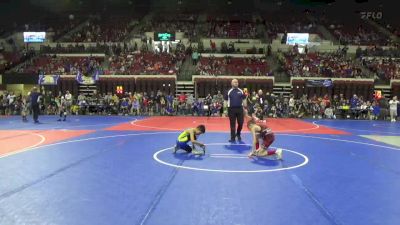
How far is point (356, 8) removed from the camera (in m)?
40.9

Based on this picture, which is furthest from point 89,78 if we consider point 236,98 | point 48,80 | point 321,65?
point 236,98

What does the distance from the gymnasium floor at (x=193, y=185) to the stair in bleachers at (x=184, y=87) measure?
19293 mm

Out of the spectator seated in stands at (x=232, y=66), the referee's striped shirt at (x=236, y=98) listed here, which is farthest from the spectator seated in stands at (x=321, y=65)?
the referee's striped shirt at (x=236, y=98)

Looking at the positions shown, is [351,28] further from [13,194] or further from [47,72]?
[13,194]

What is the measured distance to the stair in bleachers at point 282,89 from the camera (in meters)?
28.9

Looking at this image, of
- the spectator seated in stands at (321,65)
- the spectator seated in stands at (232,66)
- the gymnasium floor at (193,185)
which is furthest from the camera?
the spectator seated in stands at (232,66)

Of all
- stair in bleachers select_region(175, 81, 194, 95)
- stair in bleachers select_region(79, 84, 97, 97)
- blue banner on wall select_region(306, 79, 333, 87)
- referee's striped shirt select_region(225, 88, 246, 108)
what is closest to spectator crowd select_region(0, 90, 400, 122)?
blue banner on wall select_region(306, 79, 333, 87)

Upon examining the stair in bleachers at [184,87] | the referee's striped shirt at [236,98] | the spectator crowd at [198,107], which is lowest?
the spectator crowd at [198,107]

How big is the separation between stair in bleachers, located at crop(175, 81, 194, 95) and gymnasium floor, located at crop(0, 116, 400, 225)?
1929cm

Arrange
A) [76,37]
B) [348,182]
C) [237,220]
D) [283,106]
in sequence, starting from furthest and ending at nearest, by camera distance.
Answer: [76,37] < [283,106] < [348,182] < [237,220]

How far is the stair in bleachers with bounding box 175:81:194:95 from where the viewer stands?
29.0 metres

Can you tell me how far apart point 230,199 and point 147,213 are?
121 centimetres

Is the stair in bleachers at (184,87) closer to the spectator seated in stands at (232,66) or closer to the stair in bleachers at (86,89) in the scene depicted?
the spectator seated in stands at (232,66)

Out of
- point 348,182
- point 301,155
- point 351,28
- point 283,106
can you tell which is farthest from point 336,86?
point 348,182
